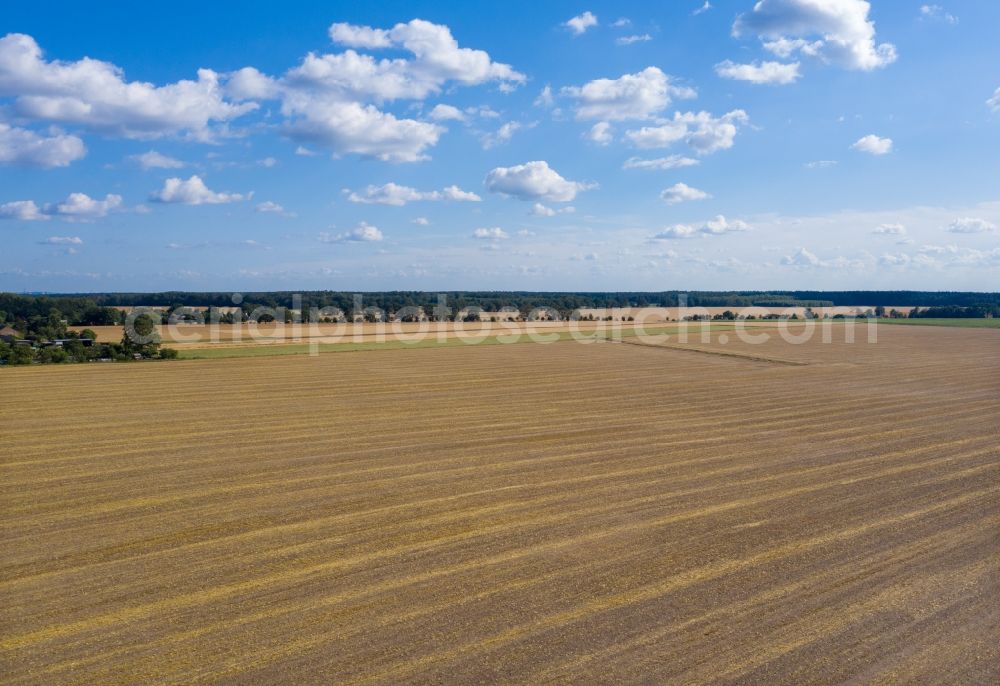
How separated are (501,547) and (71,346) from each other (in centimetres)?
5285

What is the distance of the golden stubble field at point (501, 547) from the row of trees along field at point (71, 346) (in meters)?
27.9

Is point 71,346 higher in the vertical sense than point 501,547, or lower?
higher

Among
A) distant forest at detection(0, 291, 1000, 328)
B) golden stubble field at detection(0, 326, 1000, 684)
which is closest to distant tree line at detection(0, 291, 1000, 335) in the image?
distant forest at detection(0, 291, 1000, 328)

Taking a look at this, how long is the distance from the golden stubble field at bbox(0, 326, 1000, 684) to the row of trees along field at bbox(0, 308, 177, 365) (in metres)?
27.9

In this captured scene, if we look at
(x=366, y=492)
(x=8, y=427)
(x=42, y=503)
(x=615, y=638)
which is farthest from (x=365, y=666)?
(x=8, y=427)

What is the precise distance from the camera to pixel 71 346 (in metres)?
52.8

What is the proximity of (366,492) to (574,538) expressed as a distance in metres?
5.23

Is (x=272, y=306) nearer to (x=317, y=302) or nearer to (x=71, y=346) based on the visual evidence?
(x=317, y=302)

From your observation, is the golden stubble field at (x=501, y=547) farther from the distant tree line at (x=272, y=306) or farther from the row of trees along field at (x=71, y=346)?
the distant tree line at (x=272, y=306)

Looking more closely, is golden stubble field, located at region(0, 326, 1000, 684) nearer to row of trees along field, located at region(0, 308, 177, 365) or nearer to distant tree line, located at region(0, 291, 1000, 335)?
row of trees along field, located at region(0, 308, 177, 365)

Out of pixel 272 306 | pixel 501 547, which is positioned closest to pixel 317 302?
pixel 272 306

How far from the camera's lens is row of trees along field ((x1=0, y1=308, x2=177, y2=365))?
50188mm

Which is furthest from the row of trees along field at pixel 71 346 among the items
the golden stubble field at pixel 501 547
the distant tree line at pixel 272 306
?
the golden stubble field at pixel 501 547

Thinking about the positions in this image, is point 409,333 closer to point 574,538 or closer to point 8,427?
point 8,427
